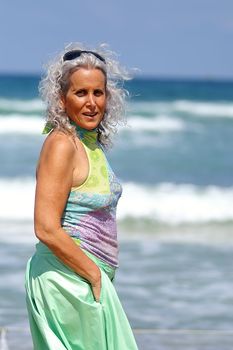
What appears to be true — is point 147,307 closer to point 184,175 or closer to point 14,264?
point 14,264

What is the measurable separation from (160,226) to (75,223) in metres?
9.44

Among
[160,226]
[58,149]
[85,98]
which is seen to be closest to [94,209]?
[58,149]

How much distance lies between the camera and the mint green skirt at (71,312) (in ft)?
9.97

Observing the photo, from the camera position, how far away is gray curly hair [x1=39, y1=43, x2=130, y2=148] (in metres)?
3.10

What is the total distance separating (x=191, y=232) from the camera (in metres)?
11.9

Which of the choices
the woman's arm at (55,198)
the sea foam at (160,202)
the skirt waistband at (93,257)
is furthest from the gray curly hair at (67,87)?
the sea foam at (160,202)

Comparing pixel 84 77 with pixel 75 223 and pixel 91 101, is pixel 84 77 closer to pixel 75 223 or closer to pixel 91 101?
pixel 91 101

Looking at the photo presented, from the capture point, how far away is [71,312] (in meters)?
3.05

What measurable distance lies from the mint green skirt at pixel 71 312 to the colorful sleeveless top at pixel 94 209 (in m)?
0.10

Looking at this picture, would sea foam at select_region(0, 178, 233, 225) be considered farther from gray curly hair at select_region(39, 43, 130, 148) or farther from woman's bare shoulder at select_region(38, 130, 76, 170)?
woman's bare shoulder at select_region(38, 130, 76, 170)

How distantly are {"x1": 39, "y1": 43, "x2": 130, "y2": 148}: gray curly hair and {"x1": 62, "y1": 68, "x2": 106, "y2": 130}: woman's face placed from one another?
0.02m

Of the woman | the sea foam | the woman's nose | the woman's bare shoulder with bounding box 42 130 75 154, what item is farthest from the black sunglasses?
the sea foam

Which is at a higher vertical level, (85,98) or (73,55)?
(73,55)

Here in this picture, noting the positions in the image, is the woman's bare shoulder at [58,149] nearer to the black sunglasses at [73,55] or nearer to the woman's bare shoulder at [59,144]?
the woman's bare shoulder at [59,144]
